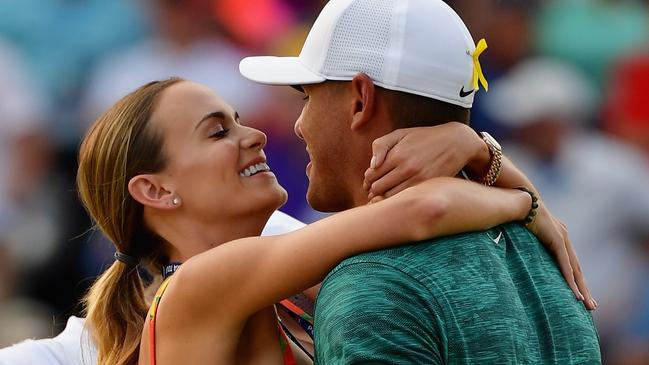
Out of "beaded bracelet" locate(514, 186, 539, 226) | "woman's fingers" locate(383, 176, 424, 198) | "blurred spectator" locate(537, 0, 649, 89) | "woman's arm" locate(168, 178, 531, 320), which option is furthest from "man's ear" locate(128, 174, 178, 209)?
"blurred spectator" locate(537, 0, 649, 89)

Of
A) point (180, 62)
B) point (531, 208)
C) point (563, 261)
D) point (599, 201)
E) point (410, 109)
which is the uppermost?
point (410, 109)

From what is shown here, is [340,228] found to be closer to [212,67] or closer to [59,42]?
[212,67]

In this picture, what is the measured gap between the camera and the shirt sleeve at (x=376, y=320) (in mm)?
2018

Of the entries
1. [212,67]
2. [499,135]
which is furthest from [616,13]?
[212,67]

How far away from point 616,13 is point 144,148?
356 cm

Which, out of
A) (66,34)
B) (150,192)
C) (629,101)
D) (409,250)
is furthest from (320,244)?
(66,34)

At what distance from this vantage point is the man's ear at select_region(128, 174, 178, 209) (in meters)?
2.89

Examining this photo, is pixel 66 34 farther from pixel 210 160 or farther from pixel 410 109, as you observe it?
pixel 410 109

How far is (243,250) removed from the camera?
230 cm

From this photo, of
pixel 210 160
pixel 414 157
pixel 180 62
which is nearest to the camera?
pixel 414 157

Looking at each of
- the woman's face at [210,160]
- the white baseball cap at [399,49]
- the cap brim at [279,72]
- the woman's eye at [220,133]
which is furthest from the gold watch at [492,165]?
the woman's eye at [220,133]

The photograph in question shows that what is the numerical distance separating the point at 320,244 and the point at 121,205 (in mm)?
903

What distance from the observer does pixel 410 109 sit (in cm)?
240

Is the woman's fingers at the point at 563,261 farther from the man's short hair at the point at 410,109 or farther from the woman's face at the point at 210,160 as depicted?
the woman's face at the point at 210,160
